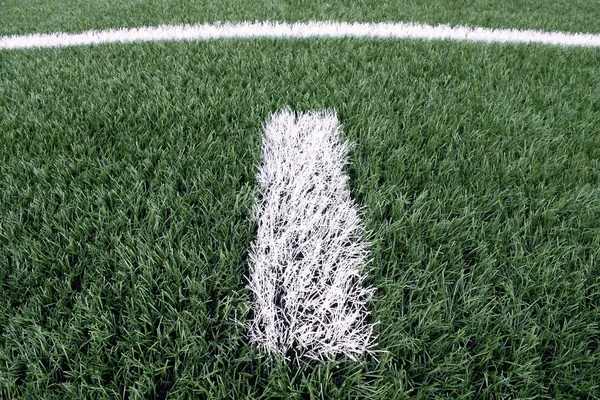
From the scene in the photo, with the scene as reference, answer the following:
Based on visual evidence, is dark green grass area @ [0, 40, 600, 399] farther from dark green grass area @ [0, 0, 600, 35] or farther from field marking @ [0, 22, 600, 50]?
dark green grass area @ [0, 0, 600, 35]

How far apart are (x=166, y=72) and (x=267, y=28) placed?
1.13m

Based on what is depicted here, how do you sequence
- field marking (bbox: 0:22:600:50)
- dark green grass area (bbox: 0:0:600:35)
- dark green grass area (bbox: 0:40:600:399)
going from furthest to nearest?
1. dark green grass area (bbox: 0:0:600:35)
2. field marking (bbox: 0:22:600:50)
3. dark green grass area (bbox: 0:40:600:399)

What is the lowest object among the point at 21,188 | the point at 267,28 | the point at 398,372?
the point at 398,372

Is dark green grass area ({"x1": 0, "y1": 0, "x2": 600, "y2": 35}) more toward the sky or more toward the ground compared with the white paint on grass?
more toward the sky

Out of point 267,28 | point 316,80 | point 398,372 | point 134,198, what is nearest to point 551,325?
point 398,372

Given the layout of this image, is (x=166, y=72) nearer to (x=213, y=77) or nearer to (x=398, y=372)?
(x=213, y=77)

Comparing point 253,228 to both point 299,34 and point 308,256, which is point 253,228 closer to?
point 308,256

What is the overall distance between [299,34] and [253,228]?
2.06 metres

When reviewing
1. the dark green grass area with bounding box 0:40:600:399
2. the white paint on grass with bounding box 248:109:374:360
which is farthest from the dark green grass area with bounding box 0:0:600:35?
the white paint on grass with bounding box 248:109:374:360

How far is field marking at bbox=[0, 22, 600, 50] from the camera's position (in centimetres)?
285

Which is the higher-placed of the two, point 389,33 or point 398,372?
point 389,33

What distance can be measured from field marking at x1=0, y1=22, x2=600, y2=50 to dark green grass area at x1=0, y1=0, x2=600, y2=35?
199 millimetres

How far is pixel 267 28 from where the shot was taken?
3004mm

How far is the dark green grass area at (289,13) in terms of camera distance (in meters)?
3.31
